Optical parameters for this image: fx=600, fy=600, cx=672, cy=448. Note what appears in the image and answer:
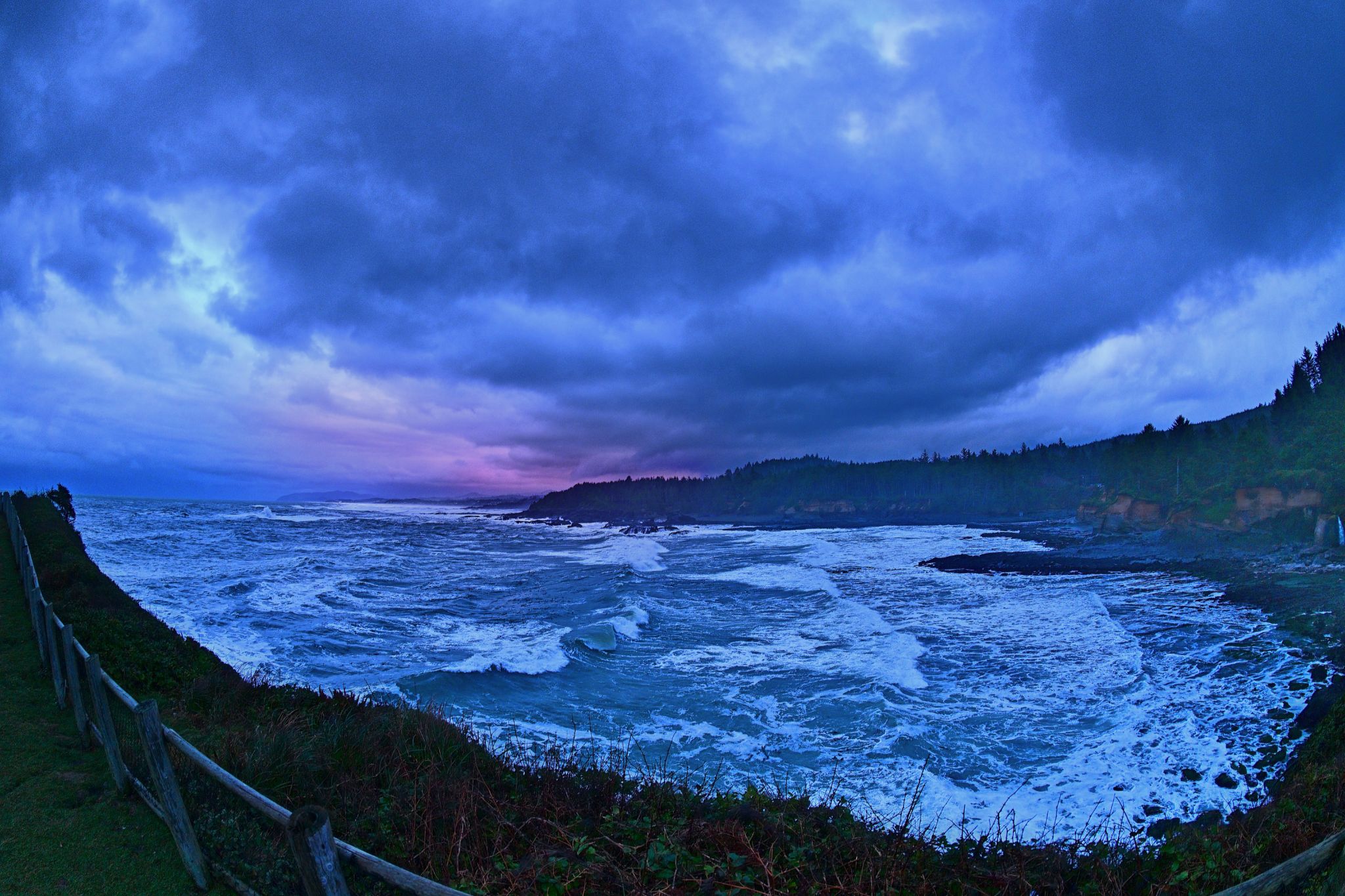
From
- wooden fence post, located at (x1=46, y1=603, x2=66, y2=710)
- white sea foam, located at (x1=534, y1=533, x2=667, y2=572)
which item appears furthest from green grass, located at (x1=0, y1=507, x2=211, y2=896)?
white sea foam, located at (x1=534, y1=533, x2=667, y2=572)

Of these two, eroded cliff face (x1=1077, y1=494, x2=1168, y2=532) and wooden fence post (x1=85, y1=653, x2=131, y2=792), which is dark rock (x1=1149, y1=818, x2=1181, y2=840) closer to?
wooden fence post (x1=85, y1=653, x2=131, y2=792)

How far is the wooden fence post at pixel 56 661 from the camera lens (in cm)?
804

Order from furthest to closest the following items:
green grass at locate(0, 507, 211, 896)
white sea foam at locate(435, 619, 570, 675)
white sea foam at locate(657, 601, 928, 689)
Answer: white sea foam at locate(435, 619, 570, 675) → white sea foam at locate(657, 601, 928, 689) → green grass at locate(0, 507, 211, 896)

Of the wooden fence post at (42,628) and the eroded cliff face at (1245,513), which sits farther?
the eroded cliff face at (1245,513)

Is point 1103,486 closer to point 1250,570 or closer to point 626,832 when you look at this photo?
point 1250,570

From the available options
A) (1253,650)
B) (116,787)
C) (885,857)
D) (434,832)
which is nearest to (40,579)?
(116,787)

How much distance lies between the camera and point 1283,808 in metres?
6.32

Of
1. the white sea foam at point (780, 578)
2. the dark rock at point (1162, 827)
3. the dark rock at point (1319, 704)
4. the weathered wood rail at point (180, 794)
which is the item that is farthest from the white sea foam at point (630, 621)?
the dark rock at point (1319, 704)

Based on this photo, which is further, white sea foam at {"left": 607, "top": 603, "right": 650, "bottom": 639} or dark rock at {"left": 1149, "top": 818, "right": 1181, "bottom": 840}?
white sea foam at {"left": 607, "top": 603, "right": 650, "bottom": 639}

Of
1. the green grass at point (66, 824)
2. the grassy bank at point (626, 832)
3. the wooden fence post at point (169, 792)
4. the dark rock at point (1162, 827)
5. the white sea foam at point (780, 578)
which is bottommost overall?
the white sea foam at point (780, 578)

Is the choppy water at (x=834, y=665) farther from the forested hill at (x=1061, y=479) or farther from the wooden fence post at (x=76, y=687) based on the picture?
the forested hill at (x=1061, y=479)

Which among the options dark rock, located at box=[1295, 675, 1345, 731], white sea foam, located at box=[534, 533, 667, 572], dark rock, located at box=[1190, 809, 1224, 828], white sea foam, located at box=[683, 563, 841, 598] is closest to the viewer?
dark rock, located at box=[1190, 809, 1224, 828]

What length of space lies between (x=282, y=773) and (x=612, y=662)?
36.4 ft

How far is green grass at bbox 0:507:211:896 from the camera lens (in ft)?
15.5
